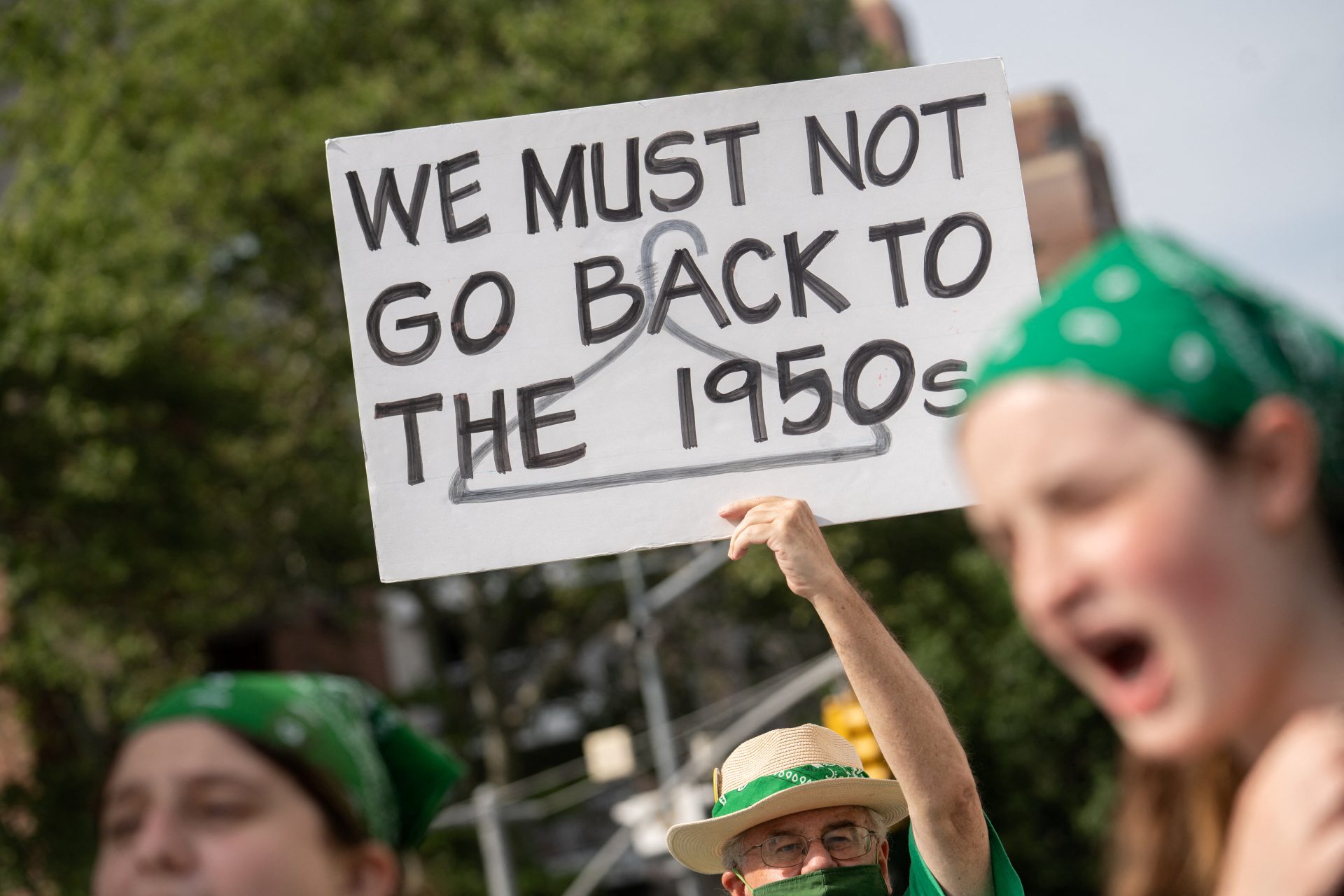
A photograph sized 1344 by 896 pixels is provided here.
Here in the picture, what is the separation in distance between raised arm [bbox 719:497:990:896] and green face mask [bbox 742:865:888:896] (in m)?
0.40

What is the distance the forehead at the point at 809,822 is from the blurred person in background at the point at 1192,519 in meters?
2.06

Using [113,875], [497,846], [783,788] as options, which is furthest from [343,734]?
[497,846]

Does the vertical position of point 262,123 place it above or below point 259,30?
below

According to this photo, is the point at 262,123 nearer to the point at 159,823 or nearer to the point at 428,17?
the point at 428,17

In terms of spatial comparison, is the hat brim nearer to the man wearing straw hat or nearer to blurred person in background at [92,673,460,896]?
the man wearing straw hat

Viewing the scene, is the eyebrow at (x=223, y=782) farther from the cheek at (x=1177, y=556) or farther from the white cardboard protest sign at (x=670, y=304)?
the white cardboard protest sign at (x=670, y=304)

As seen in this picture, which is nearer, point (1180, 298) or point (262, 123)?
point (1180, 298)

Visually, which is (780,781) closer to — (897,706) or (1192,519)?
(897,706)

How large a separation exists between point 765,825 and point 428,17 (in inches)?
863

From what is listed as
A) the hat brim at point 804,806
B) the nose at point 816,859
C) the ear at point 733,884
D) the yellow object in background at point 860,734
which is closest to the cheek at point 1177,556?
the hat brim at point 804,806

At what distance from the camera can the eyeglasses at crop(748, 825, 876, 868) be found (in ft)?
10.8

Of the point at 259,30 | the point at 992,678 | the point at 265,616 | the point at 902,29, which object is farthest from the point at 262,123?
the point at 902,29

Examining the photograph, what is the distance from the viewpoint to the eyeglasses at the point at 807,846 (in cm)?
329

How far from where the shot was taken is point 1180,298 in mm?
1242
